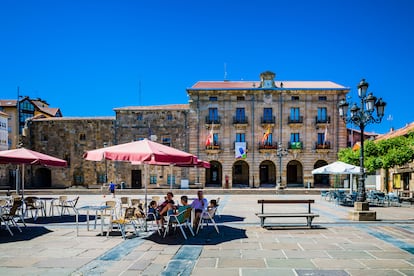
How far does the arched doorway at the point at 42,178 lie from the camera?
39.1 meters

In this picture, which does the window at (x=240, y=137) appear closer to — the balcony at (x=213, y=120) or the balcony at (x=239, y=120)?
the balcony at (x=239, y=120)

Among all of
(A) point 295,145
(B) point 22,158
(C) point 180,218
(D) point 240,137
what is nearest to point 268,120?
(D) point 240,137

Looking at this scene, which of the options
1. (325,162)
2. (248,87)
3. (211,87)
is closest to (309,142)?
(325,162)

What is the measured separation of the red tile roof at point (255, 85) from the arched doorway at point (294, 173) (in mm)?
8109

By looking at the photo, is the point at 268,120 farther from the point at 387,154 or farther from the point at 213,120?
the point at 387,154

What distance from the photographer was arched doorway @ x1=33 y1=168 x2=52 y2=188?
3909cm

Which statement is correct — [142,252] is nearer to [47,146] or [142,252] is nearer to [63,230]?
[63,230]

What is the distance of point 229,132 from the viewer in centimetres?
3666

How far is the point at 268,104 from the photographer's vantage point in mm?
36688

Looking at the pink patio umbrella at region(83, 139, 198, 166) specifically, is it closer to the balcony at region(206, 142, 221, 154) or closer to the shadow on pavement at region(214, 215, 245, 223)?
the shadow on pavement at region(214, 215, 245, 223)

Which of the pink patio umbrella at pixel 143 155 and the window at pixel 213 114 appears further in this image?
the window at pixel 213 114

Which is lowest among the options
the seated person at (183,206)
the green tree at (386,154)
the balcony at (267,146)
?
the seated person at (183,206)

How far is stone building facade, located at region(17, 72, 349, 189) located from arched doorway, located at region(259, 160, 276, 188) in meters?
2.11

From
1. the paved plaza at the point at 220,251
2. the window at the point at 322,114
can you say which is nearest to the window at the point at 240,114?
the window at the point at 322,114
